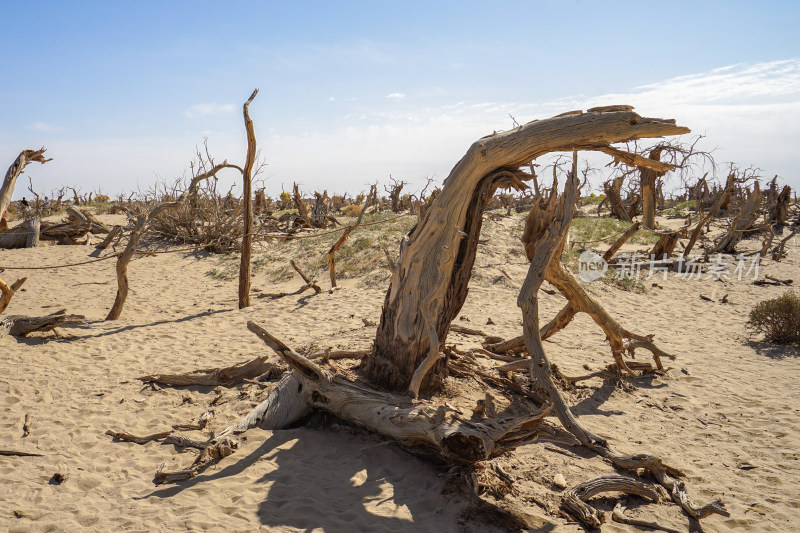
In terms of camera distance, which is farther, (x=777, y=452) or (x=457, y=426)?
(x=777, y=452)

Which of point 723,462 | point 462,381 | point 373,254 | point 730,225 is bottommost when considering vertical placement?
point 723,462

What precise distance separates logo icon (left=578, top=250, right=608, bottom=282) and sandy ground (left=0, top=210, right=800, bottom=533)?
205 cm

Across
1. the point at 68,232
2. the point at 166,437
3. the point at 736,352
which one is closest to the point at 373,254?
the point at 736,352

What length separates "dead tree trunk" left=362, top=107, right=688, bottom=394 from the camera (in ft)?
11.5

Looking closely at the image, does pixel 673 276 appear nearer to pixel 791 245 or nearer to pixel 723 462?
pixel 791 245

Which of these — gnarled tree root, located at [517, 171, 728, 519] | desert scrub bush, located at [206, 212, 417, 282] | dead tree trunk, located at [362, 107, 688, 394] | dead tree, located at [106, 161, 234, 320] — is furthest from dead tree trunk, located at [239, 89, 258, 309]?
gnarled tree root, located at [517, 171, 728, 519]

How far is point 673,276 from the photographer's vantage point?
12.3 metres

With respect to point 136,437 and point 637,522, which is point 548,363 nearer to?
point 637,522

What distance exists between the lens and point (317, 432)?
4129mm

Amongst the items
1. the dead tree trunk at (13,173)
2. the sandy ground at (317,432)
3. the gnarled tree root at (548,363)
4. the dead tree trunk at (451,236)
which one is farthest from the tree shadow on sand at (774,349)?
the dead tree trunk at (13,173)

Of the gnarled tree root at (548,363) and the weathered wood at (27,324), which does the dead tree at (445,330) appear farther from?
the weathered wood at (27,324)

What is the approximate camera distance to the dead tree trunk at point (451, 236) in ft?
11.5

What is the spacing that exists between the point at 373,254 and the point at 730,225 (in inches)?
401

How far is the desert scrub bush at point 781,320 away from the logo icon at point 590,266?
3350 millimetres
